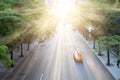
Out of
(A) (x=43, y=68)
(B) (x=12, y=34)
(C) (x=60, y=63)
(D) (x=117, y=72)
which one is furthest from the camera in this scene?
(C) (x=60, y=63)

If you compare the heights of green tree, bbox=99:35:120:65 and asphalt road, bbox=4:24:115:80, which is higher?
green tree, bbox=99:35:120:65

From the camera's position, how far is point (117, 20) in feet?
106

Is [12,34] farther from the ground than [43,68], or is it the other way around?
[12,34]

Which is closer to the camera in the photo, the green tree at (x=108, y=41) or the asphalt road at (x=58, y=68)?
the green tree at (x=108, y=41)

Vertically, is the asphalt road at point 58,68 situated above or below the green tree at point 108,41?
below

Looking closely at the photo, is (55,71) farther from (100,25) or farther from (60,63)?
(100,25)

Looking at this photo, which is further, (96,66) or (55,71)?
(96,66)

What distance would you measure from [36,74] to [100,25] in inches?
496

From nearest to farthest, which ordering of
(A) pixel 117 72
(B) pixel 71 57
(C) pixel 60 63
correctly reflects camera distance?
(A) pixel 117 72 → (C) pixel 60 63 → (B) pixel 71 57

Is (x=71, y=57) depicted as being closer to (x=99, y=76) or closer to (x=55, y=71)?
(x=55, y=71)

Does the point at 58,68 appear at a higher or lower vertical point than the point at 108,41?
lower

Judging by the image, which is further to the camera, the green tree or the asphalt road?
the asphalt road

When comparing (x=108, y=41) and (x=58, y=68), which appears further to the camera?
(x=58, y=68)

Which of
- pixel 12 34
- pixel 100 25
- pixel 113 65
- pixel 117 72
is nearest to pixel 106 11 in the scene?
pixel 100 25
